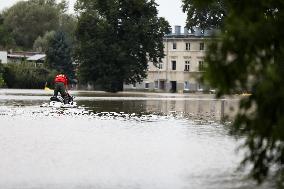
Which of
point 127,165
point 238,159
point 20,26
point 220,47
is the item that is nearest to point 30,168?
point 127,165

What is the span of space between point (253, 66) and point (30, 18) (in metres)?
161

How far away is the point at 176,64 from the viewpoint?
13688 cm

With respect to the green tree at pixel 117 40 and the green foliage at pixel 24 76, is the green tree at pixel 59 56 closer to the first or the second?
the green foliage at pixel 24 76

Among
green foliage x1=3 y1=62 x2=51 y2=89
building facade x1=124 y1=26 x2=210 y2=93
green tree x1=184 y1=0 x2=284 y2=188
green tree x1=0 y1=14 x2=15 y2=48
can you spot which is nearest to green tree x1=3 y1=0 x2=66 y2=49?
green tree x1=0 y1=14 x2=15 y2=48

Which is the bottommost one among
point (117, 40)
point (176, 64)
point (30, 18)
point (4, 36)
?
point (176, 64)

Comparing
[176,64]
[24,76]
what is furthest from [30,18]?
[24,76]

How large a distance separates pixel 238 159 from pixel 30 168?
5.12 metres

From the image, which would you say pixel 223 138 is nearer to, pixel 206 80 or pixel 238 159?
pixel 238 159

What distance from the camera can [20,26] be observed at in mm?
166375

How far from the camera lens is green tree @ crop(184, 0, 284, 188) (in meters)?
6.27

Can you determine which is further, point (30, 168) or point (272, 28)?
point (30, 168)

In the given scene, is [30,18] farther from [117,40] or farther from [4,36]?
[117,40]

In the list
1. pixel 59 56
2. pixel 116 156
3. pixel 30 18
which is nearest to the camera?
pixel 116 156

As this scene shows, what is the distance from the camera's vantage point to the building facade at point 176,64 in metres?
134
